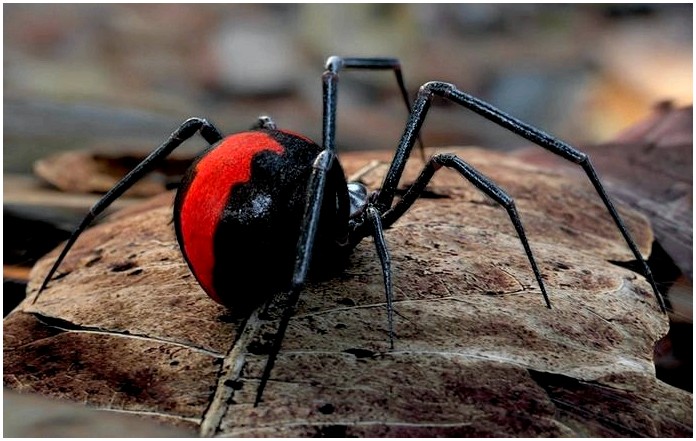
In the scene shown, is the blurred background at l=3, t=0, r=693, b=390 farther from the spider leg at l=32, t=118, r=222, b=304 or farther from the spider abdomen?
the spider abdomen

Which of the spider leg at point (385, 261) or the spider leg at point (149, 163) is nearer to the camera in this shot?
the spider leg at point (385, 261)

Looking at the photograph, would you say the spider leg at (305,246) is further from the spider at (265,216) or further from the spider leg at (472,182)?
the spider leg at (472,182)

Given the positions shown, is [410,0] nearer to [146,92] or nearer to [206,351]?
[146,92]

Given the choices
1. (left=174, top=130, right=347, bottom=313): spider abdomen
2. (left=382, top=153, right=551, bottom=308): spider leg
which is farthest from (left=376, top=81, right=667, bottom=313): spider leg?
(left=174, top=130, right=347, bottom=313): spider abdomen

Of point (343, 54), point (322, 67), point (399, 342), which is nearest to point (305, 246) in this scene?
point (399, 342)

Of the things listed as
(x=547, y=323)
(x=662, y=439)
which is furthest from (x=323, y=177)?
(x=662, y=439)

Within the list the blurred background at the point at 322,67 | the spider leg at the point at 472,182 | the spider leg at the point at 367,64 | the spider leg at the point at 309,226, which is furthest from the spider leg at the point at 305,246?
the blurred background at the point at 322,67
